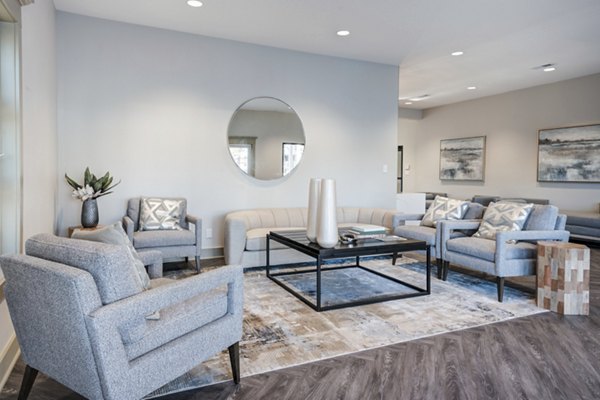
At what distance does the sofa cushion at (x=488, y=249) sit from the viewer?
341 cm

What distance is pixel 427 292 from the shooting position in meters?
3.48

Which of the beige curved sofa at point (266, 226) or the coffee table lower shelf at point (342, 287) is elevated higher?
the beige curved sofa at point (266, 226)

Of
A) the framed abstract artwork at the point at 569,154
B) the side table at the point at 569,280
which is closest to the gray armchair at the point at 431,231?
the side table at the point at 569,280

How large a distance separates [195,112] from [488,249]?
3.49 meters

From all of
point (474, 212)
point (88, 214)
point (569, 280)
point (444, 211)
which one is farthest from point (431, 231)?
point (88, 214)

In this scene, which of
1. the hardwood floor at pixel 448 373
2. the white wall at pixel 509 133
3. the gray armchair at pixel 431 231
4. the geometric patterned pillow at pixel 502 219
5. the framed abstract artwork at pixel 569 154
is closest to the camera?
the hardwood floor at pixel 448 373

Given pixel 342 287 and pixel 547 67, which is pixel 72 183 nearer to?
pixel 342 287

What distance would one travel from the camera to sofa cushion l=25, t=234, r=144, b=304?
1490 millimetres

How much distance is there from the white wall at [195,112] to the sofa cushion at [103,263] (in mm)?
2984

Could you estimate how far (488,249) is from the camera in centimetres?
347

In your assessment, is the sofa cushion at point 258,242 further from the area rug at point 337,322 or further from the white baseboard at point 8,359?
the white baseboard at point 8,359

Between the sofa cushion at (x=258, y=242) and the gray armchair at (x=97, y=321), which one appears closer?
the gray armchair at (x=97, y=321)

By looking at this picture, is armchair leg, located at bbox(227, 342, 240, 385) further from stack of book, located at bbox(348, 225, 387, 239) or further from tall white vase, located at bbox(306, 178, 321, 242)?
stack of book, located at bbox(348, 225, 387, 239)

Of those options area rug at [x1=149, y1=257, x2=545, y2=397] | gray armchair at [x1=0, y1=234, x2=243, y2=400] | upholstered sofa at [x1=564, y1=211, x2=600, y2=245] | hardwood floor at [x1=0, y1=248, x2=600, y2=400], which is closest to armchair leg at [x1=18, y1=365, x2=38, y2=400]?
gray armchair at [x1=0, y1=234, x2=243, y2=400]
